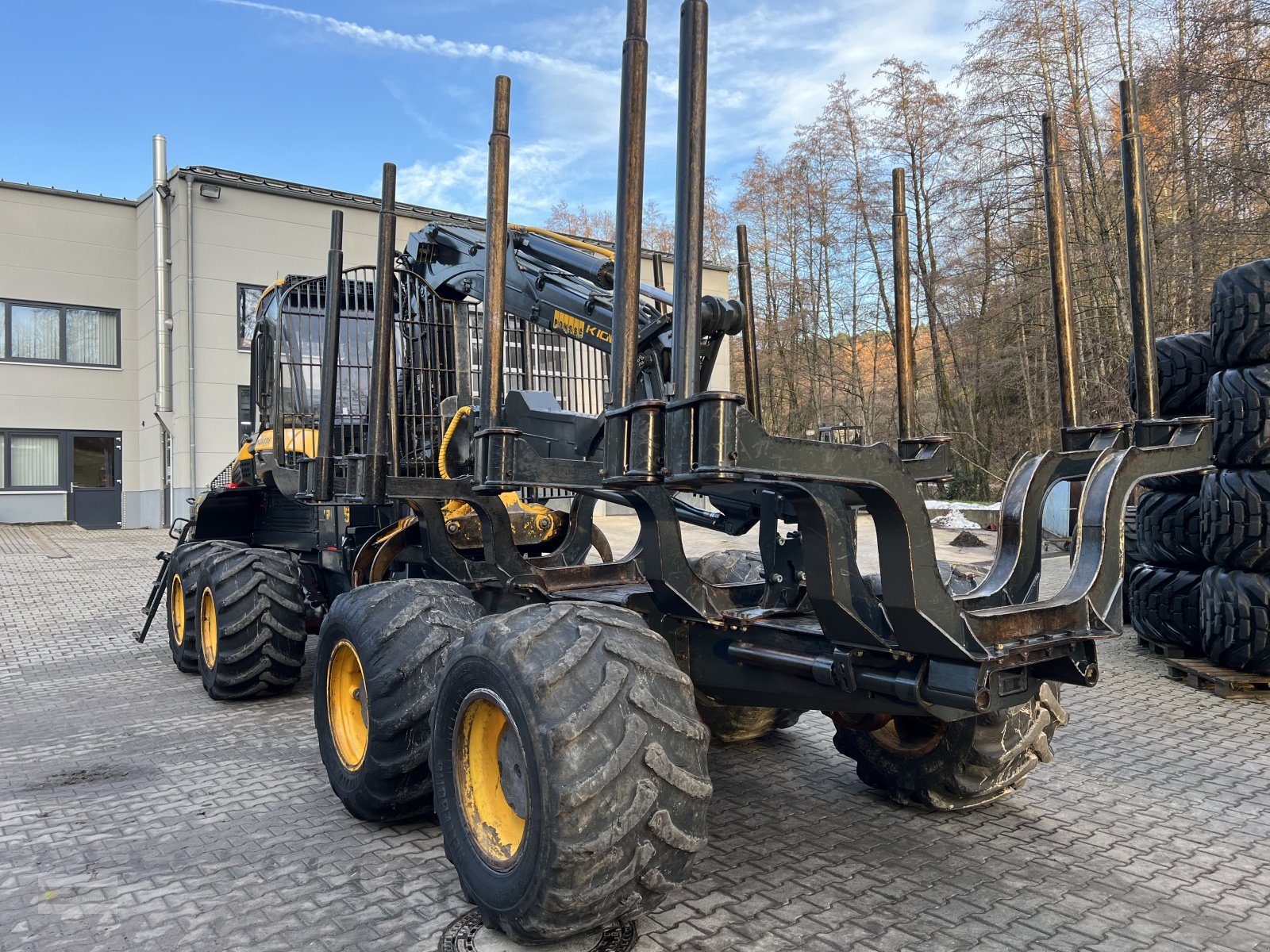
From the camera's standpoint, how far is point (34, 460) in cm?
2319

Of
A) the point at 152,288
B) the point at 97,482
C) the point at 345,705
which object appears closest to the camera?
the point at 345,705

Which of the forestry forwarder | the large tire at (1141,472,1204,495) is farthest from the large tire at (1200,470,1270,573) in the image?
the forestry forwarder

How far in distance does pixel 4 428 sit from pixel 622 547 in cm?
1502

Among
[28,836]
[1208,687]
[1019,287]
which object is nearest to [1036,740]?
[1208,687]

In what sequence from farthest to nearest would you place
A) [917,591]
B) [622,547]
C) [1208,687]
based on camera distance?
[622,547]
[1208,687]
[917,591]

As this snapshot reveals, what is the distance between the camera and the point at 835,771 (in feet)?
17.1

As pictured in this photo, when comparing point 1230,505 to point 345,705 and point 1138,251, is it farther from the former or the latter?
point 345,705

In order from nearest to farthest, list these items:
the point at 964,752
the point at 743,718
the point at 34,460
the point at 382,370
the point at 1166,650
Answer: the point at 964,752 < the point at 382,370 < the point at 743,718 < the point at 1166,650 < the point at 34,460

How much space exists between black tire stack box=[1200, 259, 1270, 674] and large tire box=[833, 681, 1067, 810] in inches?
133

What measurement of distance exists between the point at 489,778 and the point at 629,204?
6.69ft

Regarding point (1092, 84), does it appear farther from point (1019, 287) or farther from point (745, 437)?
point (745, 437)

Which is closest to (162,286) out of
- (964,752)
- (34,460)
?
(34,460)

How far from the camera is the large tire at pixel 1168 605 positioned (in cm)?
766

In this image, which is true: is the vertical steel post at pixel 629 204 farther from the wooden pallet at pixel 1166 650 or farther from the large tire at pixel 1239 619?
the wooden pallet at pixel 1166 650
